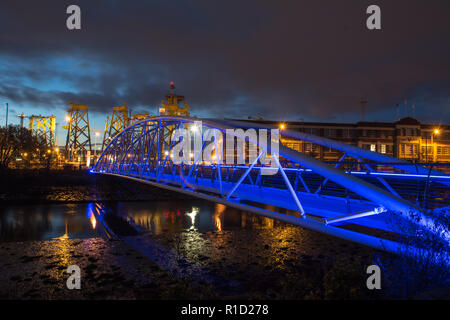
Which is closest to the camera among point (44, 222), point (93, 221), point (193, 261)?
point (193, 261)

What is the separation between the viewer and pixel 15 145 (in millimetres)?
50188

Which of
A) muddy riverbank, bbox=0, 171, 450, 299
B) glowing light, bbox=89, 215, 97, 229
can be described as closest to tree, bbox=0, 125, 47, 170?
muddy riverbank, bbox=0, 171, 450, 299

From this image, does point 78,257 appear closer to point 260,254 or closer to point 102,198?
point 260,254

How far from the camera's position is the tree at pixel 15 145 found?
47378 mm

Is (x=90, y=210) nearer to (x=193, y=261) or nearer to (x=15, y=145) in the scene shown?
(x=193, y=261)

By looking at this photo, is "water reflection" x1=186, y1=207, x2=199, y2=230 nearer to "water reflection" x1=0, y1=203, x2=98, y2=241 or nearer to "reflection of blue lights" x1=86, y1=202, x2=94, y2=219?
"water reflection" x1=0, y1=203, x2=98, y2=241

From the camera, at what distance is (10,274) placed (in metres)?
12.5

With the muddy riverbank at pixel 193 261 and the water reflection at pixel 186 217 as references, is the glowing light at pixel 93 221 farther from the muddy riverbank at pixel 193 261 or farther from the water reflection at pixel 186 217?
the water reflection at pixel 186 217

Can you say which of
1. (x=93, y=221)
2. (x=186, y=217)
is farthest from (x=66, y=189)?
(x=186, y=217)

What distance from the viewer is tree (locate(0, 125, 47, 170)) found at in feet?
155

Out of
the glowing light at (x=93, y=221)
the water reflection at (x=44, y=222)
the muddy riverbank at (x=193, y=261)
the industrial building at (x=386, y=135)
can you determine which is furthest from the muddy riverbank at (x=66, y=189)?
the industrial building at (x=386, y=135)

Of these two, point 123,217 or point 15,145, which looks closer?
point 123,217
